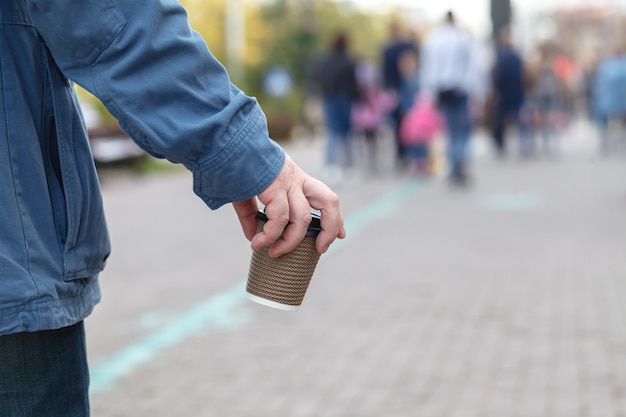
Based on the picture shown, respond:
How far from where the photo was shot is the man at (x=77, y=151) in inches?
67.9

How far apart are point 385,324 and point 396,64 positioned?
36.2ft

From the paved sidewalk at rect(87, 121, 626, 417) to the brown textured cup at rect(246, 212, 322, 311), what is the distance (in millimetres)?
2343

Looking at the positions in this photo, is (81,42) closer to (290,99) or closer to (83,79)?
(83,79)

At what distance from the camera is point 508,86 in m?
20.0

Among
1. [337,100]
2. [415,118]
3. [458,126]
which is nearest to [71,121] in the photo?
[458,126]

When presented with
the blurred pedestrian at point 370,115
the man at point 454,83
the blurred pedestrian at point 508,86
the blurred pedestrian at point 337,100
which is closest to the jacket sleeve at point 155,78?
the man at point 454,83

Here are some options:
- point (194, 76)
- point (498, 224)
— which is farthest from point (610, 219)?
point (194, 76)

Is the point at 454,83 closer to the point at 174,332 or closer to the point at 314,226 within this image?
the point at 174,332

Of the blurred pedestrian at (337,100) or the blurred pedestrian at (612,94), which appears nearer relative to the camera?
the blurred pedestrian at (337,100)

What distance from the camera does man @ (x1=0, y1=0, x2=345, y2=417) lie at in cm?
172

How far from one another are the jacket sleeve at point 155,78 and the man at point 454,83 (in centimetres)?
1155

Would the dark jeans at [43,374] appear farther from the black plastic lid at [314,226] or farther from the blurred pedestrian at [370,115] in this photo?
the blurred pedestrian at [370,115]

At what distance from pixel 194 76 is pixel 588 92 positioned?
103ft

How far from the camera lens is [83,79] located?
5.73 ft
